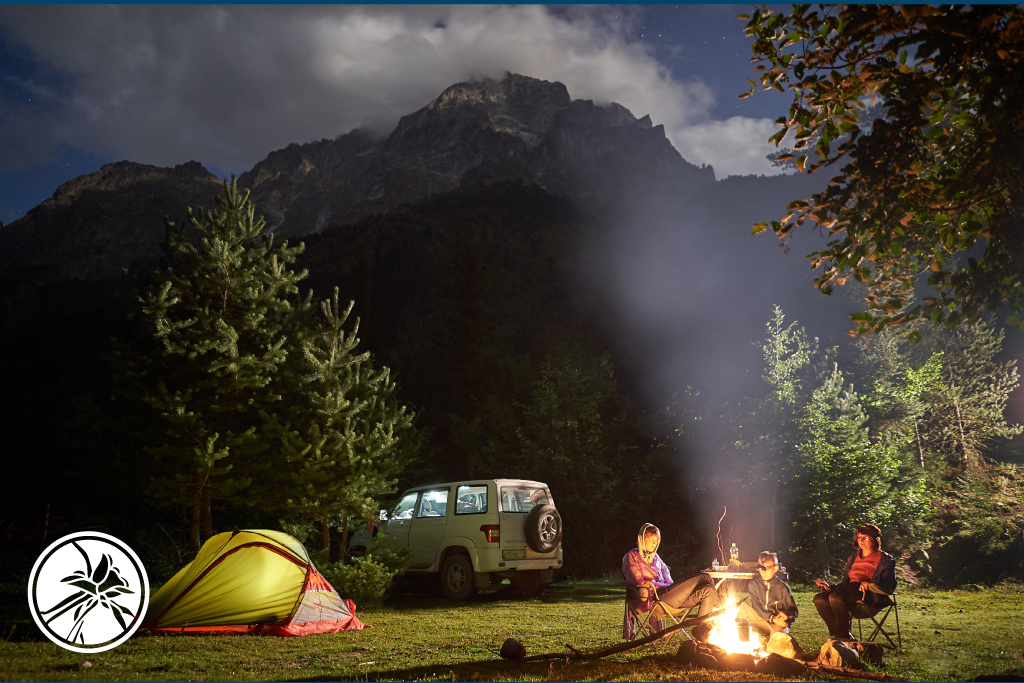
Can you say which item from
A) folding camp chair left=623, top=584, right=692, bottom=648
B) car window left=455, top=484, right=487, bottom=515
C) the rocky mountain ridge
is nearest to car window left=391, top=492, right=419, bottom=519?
car window left=455, top=484, right=487, bottom=515

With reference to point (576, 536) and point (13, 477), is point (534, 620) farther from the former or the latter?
point (13, 477)

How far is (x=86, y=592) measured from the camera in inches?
245

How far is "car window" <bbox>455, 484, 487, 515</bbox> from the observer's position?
38.0ft

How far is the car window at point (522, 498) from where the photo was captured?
1159 cm

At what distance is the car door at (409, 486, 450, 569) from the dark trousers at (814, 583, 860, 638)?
7316 mm

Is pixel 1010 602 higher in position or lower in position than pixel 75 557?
lower

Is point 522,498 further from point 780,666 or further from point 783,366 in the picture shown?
point 783,366

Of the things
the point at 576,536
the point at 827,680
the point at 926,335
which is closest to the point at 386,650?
the point at 827,680

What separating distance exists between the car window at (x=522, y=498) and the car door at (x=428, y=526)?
1322mm

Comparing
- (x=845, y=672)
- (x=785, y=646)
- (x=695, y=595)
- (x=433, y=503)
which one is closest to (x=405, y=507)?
(x=433, y=503)

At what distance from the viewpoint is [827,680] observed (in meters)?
4.98

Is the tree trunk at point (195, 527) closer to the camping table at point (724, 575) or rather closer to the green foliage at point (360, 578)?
the green foliage at point (360, 578)

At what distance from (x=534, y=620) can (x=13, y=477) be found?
21280 mm

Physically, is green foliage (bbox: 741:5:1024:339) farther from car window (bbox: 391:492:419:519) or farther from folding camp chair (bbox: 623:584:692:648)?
car window (bbox: 391:492:419:519)
